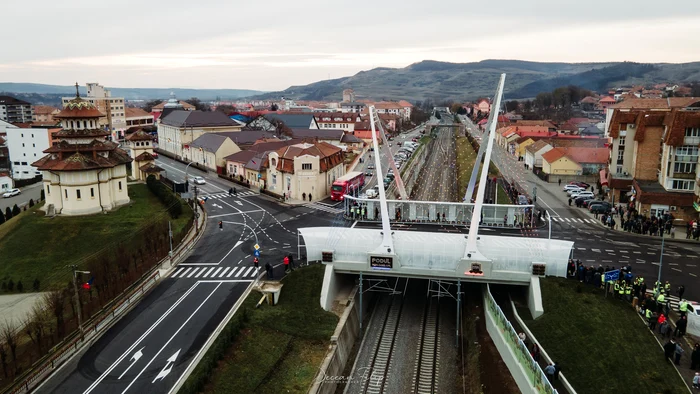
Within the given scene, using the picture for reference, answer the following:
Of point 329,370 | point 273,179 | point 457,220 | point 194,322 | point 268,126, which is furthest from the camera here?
point 268,126

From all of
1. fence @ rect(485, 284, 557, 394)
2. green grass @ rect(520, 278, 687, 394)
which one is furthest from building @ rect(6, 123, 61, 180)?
green grass @ rect(520, 278, 687, 394)

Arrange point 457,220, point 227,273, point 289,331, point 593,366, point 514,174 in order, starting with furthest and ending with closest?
1. point 514,174
2. point 457,220
3. point 227,273
4. point 289,331
5. point 593,366

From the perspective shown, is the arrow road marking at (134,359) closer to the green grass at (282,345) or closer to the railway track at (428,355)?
the green grass at (282,345)

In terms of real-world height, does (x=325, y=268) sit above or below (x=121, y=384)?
above

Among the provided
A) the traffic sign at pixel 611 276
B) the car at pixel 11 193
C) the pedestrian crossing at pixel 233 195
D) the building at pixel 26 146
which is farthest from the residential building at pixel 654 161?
the building at pixel 26 146

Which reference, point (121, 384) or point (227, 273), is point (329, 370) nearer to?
point (121, 384)

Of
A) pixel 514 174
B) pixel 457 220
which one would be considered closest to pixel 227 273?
pixel 457 220
